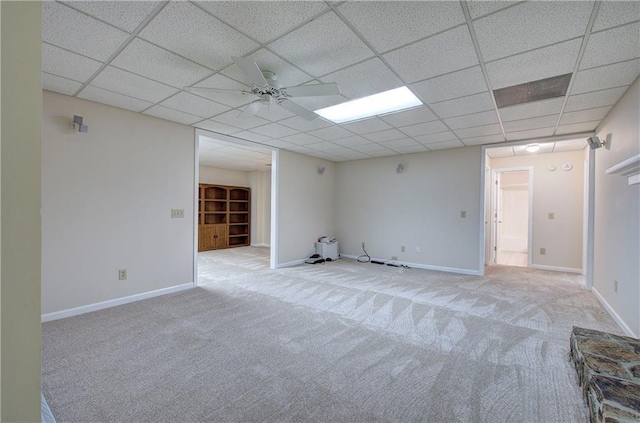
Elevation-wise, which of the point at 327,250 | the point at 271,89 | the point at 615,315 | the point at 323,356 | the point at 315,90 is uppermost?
the point at 271,89

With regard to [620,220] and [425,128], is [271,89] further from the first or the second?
[620,220]

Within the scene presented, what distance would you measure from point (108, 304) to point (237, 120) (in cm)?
277

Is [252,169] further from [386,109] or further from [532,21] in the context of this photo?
[532,21]

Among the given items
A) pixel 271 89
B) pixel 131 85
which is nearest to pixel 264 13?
pixel 271 89

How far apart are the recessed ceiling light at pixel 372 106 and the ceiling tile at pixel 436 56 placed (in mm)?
421

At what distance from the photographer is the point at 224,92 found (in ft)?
9.36

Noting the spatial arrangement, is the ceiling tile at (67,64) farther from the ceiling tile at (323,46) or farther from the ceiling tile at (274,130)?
the ceiling tile at (274,130)

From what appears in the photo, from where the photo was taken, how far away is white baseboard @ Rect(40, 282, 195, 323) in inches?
119

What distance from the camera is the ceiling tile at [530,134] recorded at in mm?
4141

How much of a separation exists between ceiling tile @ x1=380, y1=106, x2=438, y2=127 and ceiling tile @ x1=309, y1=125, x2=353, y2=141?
Result: 2.42 feet

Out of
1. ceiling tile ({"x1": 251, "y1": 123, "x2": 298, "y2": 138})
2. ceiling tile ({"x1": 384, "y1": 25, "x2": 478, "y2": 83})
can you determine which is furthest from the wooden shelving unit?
ceiling tile ({"x1": 384, "y1": 25, "x2": 478, "y2": 83})

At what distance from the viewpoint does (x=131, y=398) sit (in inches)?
72.2

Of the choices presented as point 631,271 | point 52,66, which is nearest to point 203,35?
point 52,66

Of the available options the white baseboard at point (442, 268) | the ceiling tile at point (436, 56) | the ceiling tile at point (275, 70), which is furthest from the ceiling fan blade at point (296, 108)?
the white baseboard at point (442, 268)
